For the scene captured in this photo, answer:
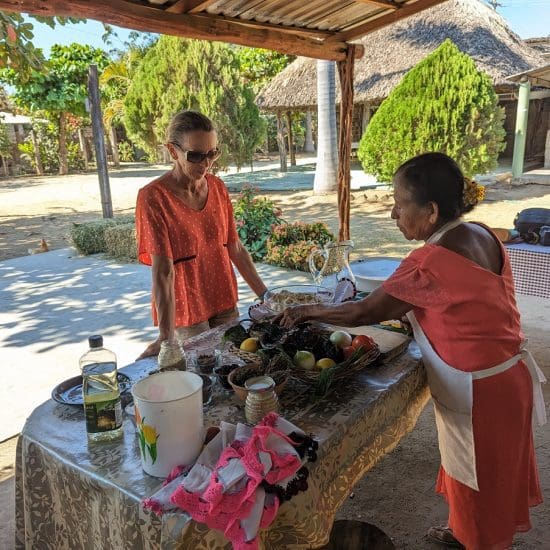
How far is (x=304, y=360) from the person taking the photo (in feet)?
5.14

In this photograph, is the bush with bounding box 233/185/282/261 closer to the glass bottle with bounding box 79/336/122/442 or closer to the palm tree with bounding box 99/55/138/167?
the glass bottle with bounding box 79/336/122/442

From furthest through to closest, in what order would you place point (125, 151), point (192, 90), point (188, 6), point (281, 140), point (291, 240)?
point (125, 151) → point (281, 140) → point (192, 90) → point (291, 240) → point (188, 6)

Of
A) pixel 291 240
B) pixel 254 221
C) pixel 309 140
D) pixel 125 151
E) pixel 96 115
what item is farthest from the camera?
pixel 309 140

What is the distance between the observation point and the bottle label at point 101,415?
49.7 inches

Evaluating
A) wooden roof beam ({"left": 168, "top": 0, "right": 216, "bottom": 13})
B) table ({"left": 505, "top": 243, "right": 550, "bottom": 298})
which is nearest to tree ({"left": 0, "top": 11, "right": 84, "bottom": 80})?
wooden roof beam ({"left": 168, "top": 0, "right": 216, "bottom": 13})

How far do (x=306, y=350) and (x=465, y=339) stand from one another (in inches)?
19.6

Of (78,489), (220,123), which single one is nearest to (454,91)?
(220,123)

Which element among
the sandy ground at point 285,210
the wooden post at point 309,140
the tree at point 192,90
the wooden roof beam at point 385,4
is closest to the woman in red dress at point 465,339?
the wooden roof beam at point 385,4

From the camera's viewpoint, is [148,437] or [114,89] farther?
[114,89]

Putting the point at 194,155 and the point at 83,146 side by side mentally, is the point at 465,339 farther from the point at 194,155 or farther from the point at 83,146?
the point at 83,146

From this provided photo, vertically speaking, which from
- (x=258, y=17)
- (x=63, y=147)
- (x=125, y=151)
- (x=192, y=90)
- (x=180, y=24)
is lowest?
(x=125, y=151)

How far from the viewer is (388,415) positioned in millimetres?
1553

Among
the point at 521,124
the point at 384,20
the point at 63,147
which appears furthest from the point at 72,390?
the point at 63,147

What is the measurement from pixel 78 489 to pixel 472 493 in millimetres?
1222
